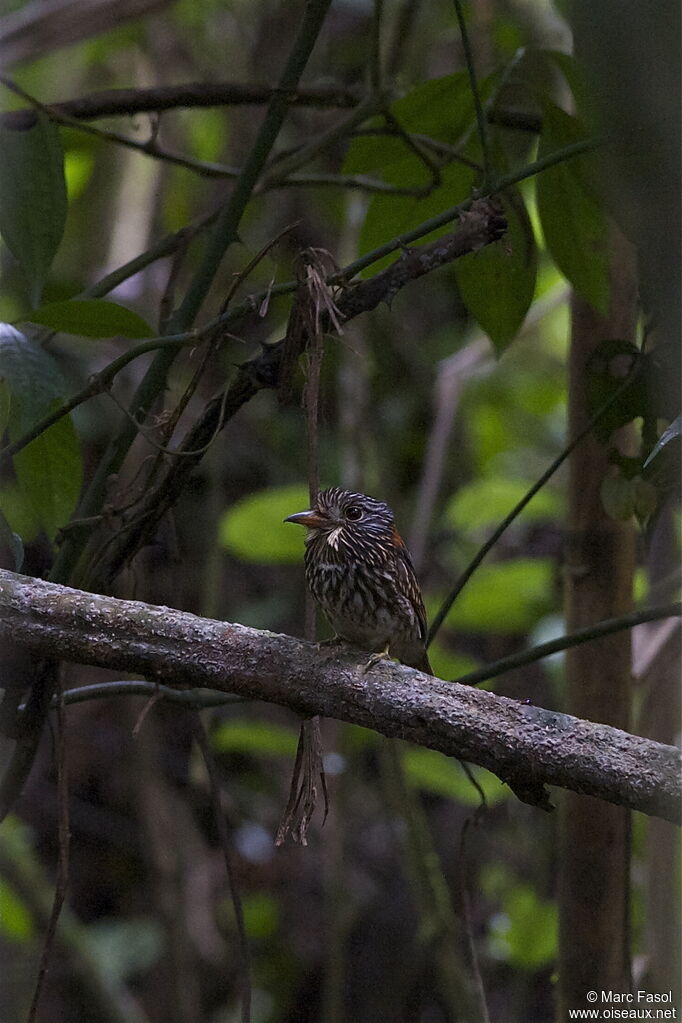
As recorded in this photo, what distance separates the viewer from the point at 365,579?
7.63 feet

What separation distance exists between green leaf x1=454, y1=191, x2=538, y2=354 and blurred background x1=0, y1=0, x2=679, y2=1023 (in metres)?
0.21

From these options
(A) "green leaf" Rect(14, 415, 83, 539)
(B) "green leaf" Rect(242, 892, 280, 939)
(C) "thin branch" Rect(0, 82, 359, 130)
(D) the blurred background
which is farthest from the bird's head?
(B) "green leaf" Rect(242, 892, 280, 939)

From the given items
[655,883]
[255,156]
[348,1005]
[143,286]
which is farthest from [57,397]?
[348,1005]

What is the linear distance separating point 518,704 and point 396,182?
118cm

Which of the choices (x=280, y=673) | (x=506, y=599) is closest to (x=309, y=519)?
(x=280, y=673)

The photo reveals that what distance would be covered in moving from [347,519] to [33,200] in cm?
92

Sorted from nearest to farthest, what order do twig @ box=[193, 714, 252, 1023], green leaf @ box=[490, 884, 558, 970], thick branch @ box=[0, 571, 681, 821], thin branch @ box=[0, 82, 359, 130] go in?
thick branch @ box=[0, 571, 681, 821] < twig @ box=[193, 714, 252, 1023] < thin branch @ box=[0, 82, 359, 130] < green leaf @ box=[490, 884, 558, 970]

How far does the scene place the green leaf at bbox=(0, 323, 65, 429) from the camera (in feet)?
4.75

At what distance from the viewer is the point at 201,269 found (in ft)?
5.47

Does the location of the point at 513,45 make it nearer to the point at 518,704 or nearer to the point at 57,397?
the point at 57,397

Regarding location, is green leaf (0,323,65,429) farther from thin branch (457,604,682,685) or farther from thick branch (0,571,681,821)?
thin branch (457,604,682,685)

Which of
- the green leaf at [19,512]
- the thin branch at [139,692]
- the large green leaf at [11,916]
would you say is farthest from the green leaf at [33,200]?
the large green leaf at [11,916]

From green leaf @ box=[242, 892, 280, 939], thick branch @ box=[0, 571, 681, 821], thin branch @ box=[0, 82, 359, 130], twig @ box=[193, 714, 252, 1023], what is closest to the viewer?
thick branch @ box=[0, 571, 681, 821]
